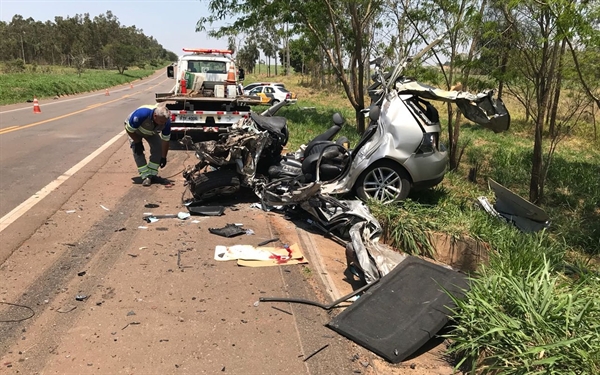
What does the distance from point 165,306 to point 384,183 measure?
11.7ft

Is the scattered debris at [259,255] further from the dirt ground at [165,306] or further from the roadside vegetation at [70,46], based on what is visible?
the roadside vegetation at [70,46]

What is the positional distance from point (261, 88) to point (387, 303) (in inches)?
928

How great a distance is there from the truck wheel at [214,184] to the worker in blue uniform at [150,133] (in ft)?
4.85

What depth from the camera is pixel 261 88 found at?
85.6ft

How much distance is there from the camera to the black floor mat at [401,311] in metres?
3.23

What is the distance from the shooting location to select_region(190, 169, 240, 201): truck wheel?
6.46 metres

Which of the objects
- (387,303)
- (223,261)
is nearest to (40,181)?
(223,261)

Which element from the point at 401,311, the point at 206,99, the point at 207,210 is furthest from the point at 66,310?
the point at 206,99

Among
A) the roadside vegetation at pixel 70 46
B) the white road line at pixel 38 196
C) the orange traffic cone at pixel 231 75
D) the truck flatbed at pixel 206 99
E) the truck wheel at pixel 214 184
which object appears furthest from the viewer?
the roadside vegetation at pixel 70 46

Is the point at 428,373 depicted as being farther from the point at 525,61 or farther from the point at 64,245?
the point at 525,61

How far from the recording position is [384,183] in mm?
6238

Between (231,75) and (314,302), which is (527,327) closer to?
(314,302)

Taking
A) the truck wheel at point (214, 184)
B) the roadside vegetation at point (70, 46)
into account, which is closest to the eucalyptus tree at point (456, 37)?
the truck wheel at point (214, 184)

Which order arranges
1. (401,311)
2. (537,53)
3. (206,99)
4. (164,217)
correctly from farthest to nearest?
1. (206,99)
2. (537,53)
3. (164,217)
4. (401,311)
